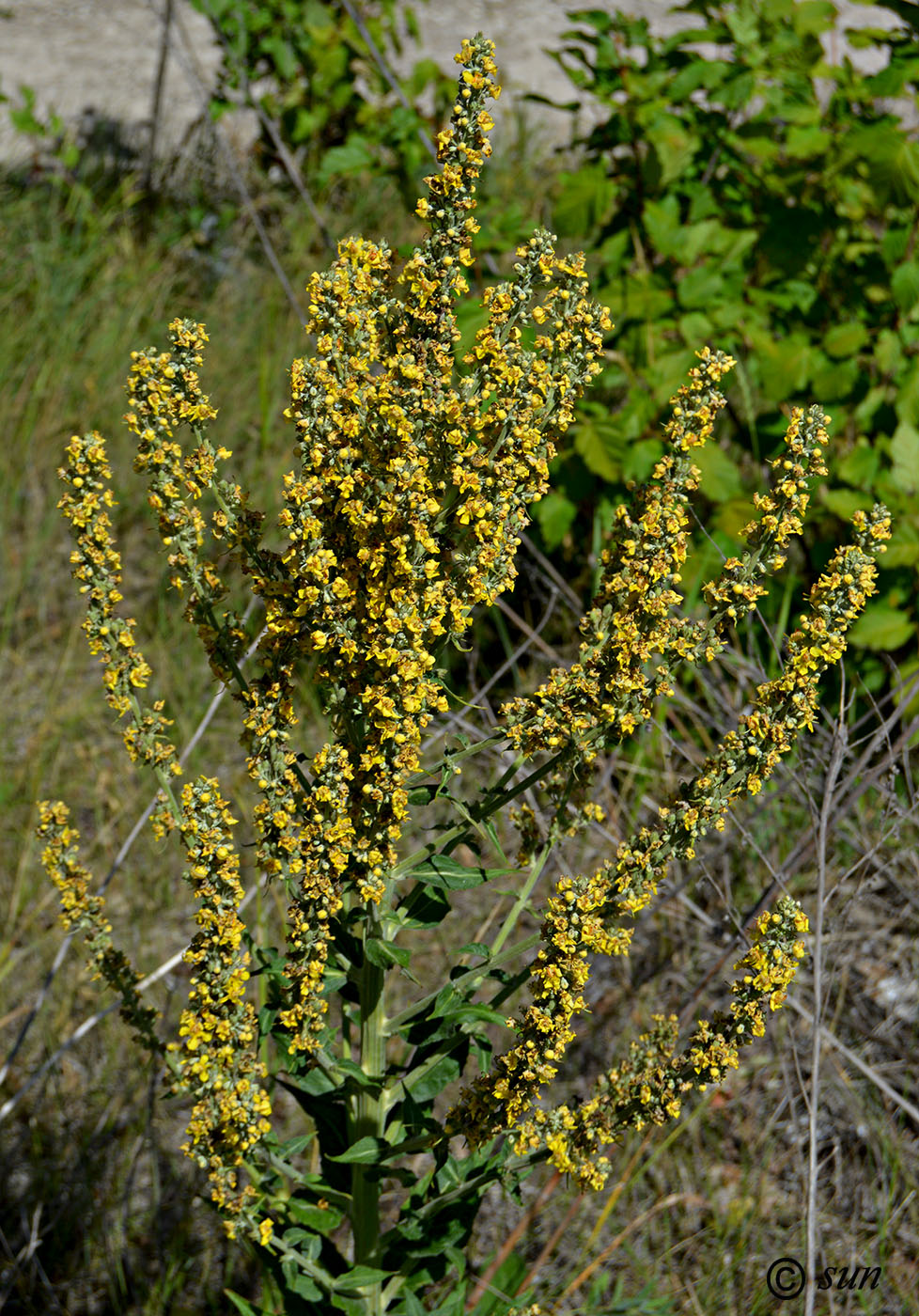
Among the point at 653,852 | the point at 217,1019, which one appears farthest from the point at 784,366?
the point at 217,1019

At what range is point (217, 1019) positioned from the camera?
6.14 feet

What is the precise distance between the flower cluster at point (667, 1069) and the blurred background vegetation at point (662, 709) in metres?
0.54

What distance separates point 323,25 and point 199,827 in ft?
19.7

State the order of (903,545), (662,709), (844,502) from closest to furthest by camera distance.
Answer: (662,709) < (903,545) < (844,502)

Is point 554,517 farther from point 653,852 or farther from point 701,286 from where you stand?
point 653,852

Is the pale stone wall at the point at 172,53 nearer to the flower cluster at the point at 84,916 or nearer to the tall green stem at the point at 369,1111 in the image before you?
the flower cluster at the point at 84,916

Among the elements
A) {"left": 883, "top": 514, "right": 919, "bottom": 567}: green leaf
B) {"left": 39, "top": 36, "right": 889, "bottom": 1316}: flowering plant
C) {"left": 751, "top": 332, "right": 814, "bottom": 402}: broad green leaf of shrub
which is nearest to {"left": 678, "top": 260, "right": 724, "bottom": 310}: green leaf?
{"left": 751, "top": 332, "right": 814, "bottom": 402}: broad green leaf of shrub

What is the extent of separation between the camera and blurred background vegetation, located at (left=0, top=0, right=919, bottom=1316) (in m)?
3.35

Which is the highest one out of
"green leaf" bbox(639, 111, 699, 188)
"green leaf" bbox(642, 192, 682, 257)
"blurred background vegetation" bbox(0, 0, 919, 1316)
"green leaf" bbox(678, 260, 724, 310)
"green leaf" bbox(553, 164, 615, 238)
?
"green leaf" bbox(639, 111, 699, 188)

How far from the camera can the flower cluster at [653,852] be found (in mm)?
1802

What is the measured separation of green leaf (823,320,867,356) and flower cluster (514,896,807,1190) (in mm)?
2942

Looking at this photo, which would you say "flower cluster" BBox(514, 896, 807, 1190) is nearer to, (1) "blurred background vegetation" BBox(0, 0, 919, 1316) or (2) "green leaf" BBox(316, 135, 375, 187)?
(1) "blurred background vegetation" BBox(0, 0, 919, 1316)

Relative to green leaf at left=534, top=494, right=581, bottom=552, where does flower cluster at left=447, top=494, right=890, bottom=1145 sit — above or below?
→ above

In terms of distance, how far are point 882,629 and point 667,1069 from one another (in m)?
2.57
